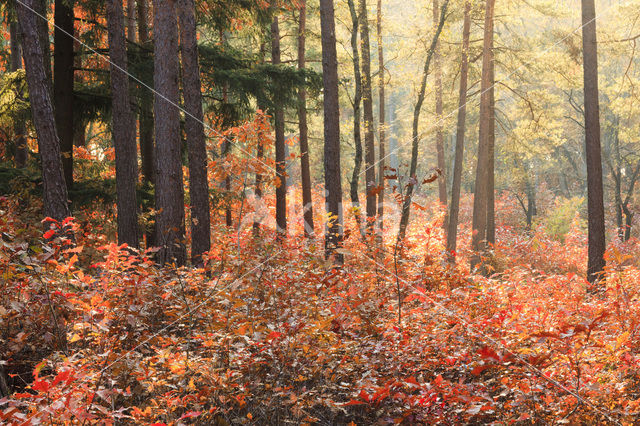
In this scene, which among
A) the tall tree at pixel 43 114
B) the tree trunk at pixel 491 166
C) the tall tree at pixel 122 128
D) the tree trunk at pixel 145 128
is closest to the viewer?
the tall tree at pixel 43 114

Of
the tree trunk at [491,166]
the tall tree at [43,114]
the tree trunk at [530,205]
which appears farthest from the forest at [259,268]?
the tree trunk at [530,205]

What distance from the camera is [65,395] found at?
296 cm

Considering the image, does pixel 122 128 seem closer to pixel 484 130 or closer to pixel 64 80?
pixel 64 80

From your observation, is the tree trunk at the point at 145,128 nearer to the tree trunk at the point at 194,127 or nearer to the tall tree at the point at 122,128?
the tall tree at the point at 122,128

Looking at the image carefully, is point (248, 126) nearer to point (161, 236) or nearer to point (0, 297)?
point (161, 236)

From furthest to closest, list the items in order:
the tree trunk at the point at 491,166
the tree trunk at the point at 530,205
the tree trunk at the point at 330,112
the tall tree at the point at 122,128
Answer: the tree trunk at the point at 530,205
the tree trunk at the point at 491,166
the tree trunk at the point at 330,112
the tall tree at the point at 122,128

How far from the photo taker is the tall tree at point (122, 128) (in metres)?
8.59

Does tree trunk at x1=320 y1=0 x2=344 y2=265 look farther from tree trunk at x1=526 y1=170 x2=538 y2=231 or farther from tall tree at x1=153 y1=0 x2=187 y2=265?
tree trunk at x1=526 y1=170 x2=538 y2=231

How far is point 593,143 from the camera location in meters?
10.5

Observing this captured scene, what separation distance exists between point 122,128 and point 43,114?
5.95 feet

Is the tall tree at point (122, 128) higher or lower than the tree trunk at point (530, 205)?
higher

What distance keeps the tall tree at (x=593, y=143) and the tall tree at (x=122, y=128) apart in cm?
947

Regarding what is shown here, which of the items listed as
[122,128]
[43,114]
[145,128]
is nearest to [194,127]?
[122,128]

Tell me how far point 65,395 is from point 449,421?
2823 millimetres
